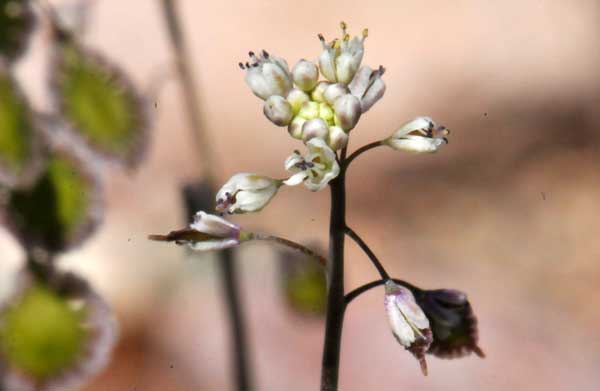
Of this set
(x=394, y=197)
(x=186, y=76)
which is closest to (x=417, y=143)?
(x=186, y=76)

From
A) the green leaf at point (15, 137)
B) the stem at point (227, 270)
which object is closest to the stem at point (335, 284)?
the green leaf at point (15, 137)

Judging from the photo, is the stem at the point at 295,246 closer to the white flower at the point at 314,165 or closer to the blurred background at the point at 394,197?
the white flower at the point at 314,165

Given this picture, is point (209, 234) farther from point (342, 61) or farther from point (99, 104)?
point (99, 104)

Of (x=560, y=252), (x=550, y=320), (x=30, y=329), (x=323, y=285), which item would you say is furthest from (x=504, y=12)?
(x=30, y=329)

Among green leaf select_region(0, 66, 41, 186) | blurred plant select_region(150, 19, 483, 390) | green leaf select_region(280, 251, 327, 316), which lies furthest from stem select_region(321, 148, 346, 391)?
green leaf select_region(0, 66, 41, 186)

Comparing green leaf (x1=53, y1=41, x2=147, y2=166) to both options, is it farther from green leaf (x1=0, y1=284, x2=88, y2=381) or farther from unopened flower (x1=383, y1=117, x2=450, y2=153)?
unopened flower (x1=383, y1=117, x2=450, y2=153)

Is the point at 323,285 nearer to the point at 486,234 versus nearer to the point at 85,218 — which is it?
the point at 85,218

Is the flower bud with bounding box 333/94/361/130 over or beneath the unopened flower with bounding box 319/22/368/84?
beneath
